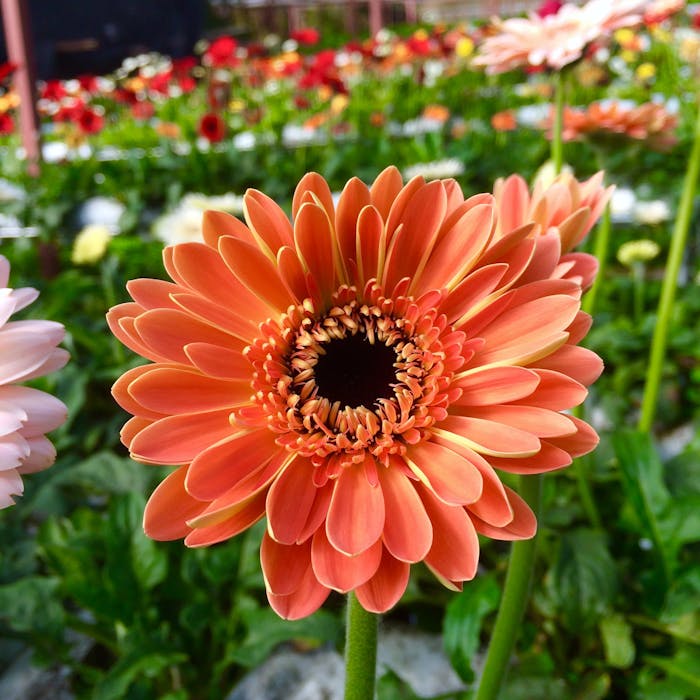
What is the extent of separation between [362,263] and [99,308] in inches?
82.6

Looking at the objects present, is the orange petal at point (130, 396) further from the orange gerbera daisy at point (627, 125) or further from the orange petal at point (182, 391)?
the orange gerbera daisy at point (627, 125)

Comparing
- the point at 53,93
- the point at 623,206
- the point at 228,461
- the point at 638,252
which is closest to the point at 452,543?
the point at 228,461

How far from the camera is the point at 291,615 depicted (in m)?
0.42

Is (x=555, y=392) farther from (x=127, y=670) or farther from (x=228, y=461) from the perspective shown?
(x=127, y=670)

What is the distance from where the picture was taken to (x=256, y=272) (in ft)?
1.61

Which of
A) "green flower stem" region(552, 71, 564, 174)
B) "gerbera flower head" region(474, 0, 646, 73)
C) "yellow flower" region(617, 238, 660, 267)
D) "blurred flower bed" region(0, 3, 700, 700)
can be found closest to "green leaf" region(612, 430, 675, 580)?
"blurred flower bed" region(0, 3, 700, 700)

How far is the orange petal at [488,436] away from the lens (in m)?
0.43

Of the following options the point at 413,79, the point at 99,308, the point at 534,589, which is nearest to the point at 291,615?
the point at 534,589

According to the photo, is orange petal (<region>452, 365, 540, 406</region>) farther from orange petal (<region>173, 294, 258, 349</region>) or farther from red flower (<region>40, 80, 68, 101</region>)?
red flower (<region>40, 80, 68, 101</region>)

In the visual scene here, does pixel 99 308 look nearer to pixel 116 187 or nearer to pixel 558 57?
pixel 116 187

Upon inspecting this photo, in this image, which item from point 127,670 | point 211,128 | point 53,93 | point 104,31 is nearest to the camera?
point 127,670

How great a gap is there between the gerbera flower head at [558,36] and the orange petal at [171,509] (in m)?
0.94

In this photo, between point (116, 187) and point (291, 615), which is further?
point (116, 187)

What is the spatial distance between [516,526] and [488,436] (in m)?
0.05
